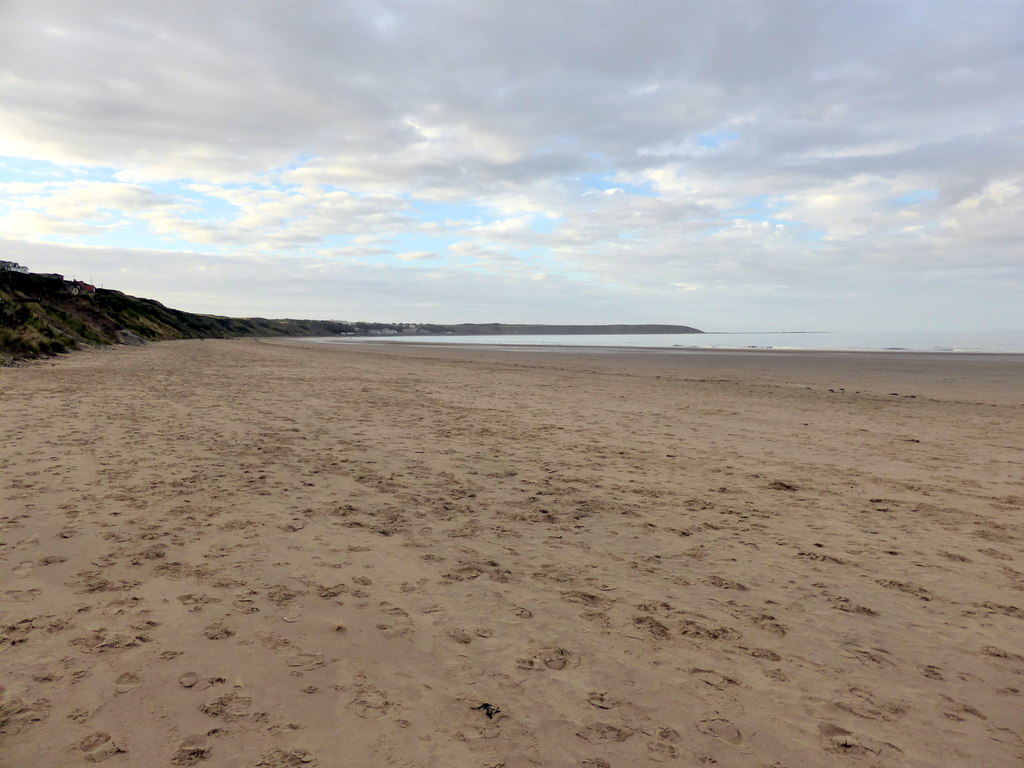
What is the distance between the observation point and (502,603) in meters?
4.07

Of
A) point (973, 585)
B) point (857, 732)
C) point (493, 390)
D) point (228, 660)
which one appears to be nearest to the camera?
point (857, 732)

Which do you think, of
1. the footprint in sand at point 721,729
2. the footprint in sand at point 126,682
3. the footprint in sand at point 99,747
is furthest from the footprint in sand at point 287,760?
the footprint in sand at point 721,729

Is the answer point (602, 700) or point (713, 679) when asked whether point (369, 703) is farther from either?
point (713, 679)

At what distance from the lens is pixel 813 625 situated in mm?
3854

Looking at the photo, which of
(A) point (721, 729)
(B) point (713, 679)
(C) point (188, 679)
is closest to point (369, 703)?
(C) point (188, 679)

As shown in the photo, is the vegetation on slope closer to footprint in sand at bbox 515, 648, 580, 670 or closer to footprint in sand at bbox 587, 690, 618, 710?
footprint in sand at bbox 515, 648, 580, 670

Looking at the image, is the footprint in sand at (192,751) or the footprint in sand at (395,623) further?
the footprint in sand at (395,623)

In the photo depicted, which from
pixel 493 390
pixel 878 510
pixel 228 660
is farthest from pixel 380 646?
pixel 493 390

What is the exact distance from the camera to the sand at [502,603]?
8.95ft

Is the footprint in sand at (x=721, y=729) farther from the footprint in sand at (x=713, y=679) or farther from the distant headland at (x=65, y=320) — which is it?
the distant headland at (x=65, y=320)

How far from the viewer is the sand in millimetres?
2729

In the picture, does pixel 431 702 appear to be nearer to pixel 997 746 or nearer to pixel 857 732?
pixel 857 732

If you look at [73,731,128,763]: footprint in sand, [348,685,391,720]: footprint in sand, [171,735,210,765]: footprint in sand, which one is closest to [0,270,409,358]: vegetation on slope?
[73,731,128,763]: footprint in sand

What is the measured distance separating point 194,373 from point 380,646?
69.8 feet
